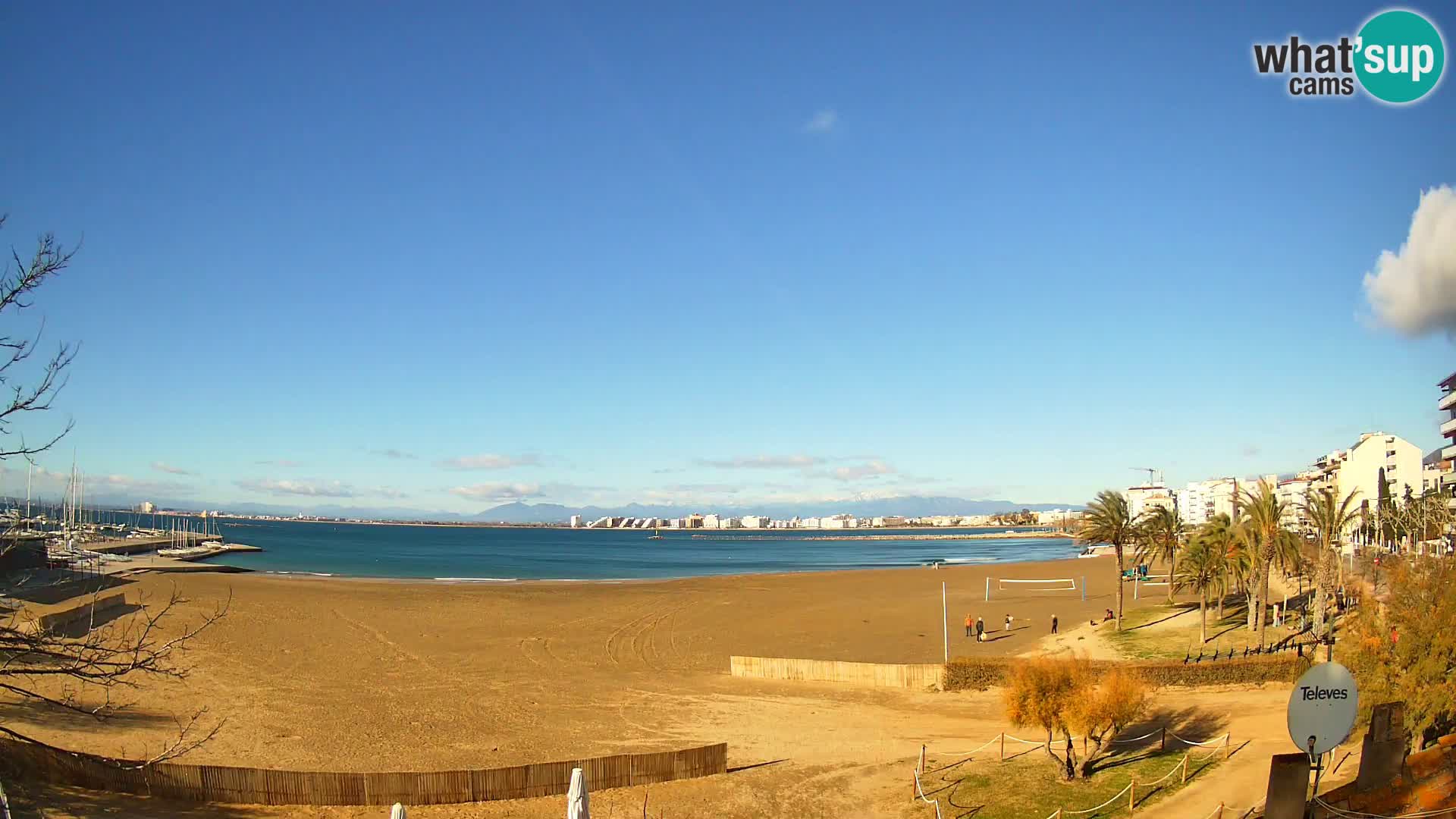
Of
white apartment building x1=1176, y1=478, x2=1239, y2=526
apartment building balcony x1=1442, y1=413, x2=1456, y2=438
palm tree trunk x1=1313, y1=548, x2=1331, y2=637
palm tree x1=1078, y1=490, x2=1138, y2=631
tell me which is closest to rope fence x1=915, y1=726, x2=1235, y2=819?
palm tree trunk x1=1313, y1=548, x2=1331, y2=637

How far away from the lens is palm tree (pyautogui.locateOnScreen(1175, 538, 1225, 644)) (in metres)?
37.9

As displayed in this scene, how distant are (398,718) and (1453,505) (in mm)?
68809

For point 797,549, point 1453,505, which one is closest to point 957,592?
point 1453,505

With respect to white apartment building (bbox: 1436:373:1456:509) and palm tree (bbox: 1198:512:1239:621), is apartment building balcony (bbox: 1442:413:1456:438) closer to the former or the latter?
white apartment building (bbox: 1436:373:1456:509)

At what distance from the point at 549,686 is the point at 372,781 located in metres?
15.0

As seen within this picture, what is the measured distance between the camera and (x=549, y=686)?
1316 inches

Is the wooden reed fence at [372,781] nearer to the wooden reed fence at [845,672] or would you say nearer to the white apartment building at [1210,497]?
the wooden reed fence at [845,672]

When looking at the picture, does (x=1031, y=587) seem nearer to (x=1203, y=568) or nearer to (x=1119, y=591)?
(x=1119, y=591)

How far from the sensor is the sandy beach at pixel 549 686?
24.4 m

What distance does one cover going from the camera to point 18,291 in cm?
849

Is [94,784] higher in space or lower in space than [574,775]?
lower

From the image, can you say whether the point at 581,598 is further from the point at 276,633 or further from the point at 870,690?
the point at 870,690

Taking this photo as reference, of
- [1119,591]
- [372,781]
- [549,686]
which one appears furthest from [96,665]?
[1119,591]

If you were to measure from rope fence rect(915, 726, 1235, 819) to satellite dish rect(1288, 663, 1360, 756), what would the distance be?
450 cm
